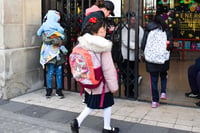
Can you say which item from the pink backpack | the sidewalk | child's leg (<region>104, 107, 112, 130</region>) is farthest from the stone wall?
child's leg (<region>104, 107, 112, 130</region>)

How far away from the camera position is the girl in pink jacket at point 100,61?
3.81 metres

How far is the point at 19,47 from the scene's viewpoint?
6191mm

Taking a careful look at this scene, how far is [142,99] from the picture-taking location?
19.8ft

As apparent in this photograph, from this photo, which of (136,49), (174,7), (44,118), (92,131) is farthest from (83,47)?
(174,7)

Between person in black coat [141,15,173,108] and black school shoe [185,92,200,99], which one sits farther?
black school shoe [185,92,200,99]

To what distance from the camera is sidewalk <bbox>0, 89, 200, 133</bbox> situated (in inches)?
176

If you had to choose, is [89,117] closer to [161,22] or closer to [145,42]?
[145,42]

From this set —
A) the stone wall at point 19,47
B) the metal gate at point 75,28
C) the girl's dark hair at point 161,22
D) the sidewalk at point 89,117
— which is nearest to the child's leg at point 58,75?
the sidewalk at point 89,117

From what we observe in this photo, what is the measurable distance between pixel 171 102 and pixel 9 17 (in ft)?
12.1

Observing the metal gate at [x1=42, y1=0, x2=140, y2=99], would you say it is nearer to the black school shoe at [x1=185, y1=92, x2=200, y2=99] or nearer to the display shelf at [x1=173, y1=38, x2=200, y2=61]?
the black school shoe at [x1=185, y1=92, x2=200, y2=99]

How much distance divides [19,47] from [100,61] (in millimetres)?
2884

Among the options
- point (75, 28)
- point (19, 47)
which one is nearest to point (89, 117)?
point (75, 28)

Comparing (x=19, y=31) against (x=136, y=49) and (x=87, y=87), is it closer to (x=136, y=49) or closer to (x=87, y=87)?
(x=136, y=49)

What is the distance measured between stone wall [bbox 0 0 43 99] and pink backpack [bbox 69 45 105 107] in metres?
2.48
